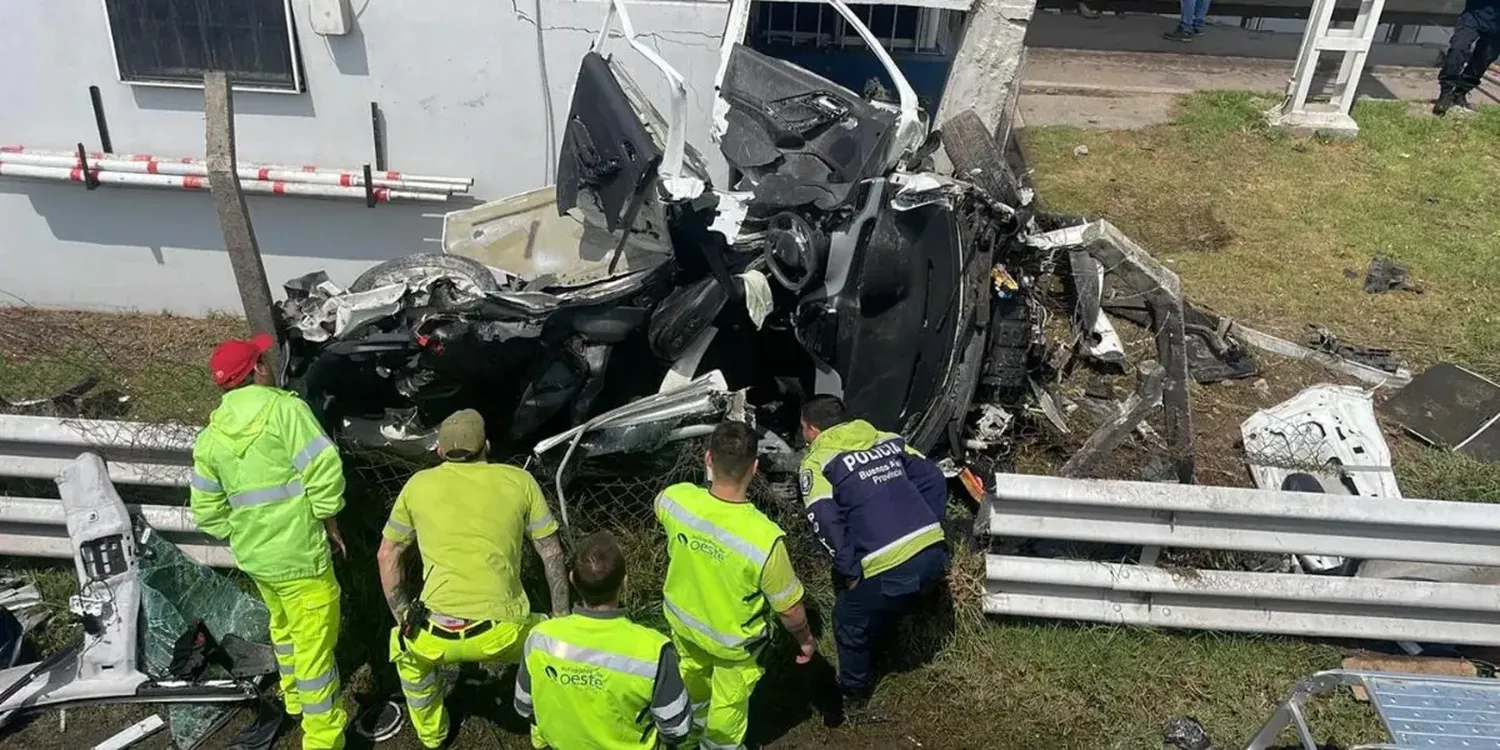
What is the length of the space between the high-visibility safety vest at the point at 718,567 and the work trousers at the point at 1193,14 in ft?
38.9

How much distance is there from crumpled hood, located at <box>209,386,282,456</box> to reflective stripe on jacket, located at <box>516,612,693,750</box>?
1307 millimetres

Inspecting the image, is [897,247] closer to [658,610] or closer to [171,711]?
[658,610]

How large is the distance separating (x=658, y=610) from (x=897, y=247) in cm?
187

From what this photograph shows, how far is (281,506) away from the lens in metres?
3.45

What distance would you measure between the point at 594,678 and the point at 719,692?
76 cm

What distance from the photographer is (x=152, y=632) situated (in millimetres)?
3795

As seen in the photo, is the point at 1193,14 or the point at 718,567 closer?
the point at 718,567

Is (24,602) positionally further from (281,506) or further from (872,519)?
(872,519)

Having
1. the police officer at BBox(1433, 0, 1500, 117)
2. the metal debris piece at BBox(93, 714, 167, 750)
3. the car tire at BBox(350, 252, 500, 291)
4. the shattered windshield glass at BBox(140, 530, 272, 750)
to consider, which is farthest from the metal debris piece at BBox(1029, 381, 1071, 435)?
the police officer at BBox(1433, 0, 1500, 117)

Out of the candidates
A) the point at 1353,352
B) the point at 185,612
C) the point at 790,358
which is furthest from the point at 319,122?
the point at 1353,352

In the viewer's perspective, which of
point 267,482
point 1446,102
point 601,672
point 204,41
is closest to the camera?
point 601,672

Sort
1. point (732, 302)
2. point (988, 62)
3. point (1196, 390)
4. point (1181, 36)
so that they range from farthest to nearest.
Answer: point (1181, 36) < point (988, 62) < point (1196, 390) < point (732, 302)

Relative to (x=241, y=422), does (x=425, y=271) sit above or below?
below

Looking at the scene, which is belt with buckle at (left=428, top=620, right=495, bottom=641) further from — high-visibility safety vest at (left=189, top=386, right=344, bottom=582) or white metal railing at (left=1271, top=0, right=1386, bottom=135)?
white metal railing at (left=1271, top=0, right=1386, bottom=135)
